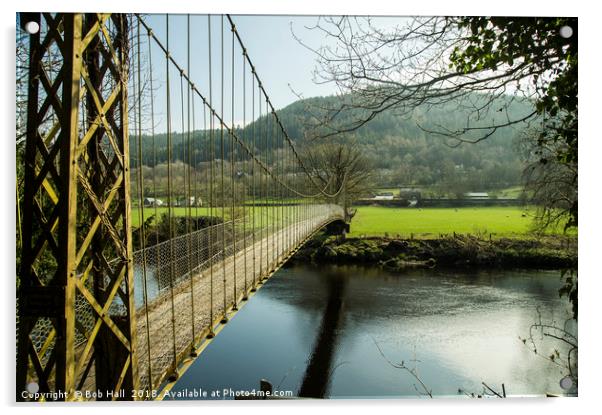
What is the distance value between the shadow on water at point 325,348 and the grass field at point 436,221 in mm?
1857

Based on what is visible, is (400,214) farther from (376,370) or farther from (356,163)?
(376,370)

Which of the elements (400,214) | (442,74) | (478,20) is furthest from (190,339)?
(400,214)

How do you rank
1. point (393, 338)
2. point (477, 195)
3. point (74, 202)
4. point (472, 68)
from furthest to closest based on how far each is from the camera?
1. point (477, 195)
2. point (393, 338)
3. point (472, 68)
4. point (74, 202)

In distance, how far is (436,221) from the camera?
35.4ft

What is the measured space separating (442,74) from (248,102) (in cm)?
285

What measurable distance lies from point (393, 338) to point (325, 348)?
3.28ft

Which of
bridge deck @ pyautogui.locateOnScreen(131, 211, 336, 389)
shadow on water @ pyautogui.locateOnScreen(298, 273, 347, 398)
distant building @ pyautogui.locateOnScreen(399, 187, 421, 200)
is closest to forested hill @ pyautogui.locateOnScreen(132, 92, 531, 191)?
distant building @ pyautogui.locateOnScreen(399, 187, 421, 200)

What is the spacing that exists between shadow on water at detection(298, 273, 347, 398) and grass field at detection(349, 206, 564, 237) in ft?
6.09

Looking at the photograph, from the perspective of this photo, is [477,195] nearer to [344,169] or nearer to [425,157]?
[425,157]

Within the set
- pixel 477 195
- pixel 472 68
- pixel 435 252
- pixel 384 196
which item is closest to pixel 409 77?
pixel 472 68

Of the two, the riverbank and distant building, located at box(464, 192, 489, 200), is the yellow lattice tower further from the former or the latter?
Answer: distant building, located at box(464, 192, 489, 200)

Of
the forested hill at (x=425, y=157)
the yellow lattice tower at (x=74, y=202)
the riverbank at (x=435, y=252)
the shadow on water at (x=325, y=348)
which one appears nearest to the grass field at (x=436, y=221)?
the riverbank at (x=435, y=252)

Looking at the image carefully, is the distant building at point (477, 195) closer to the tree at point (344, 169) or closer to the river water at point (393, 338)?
the river water at point (393, 338)

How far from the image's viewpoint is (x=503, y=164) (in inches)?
364
